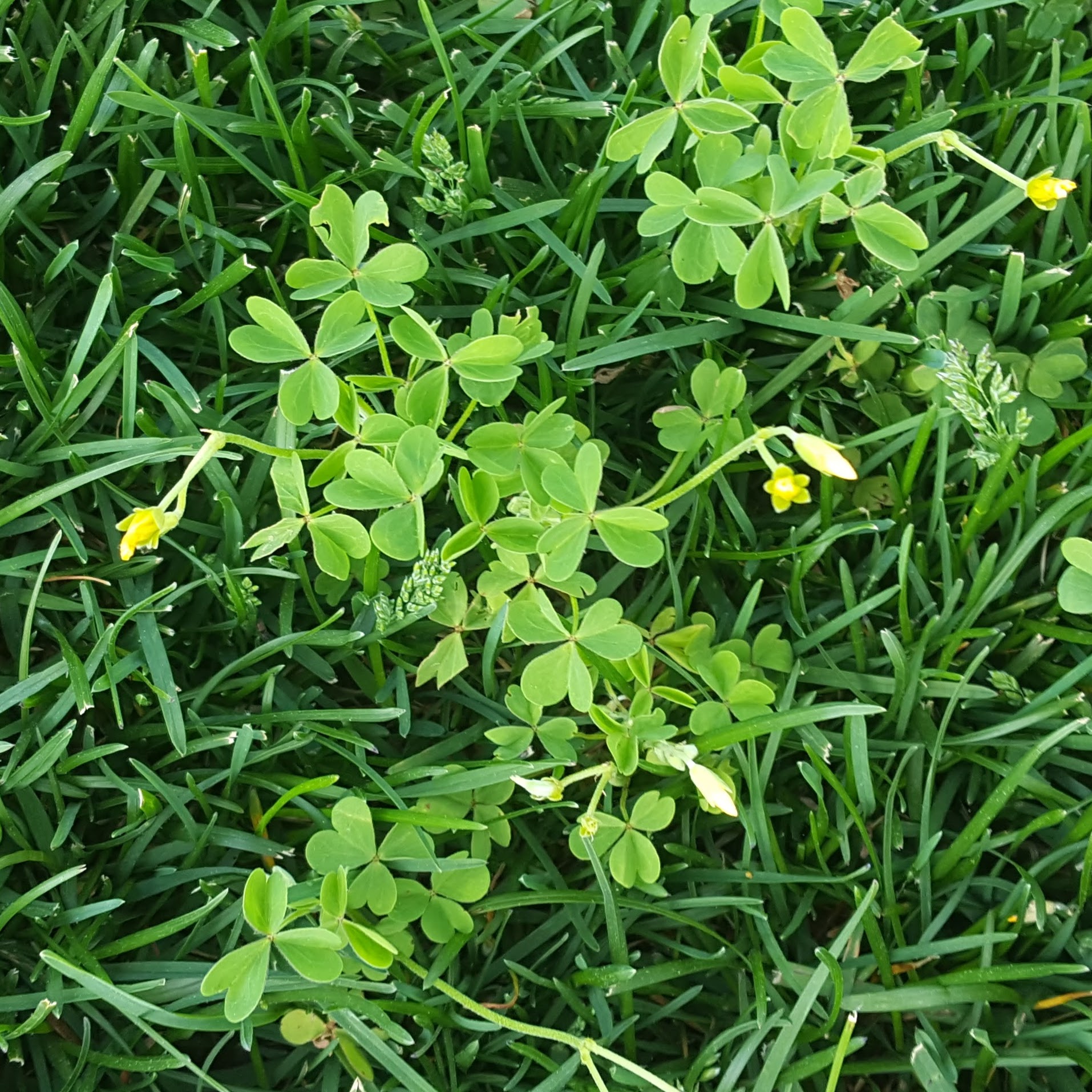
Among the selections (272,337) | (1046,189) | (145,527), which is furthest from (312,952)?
(1046,189)

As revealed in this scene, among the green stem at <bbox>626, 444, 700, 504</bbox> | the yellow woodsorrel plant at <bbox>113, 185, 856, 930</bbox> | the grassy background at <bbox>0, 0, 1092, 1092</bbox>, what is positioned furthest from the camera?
the green stem at <bbox>626, 444, 700, 504</bbox>

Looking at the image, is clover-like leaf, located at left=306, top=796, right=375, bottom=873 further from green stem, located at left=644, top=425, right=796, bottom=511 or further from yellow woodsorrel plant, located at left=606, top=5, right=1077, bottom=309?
yellow woodsorrel plant, located at left=606, top=5, right=1077, bottom=309

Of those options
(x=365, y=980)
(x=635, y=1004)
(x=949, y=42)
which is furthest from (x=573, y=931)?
(x=949, y=42)

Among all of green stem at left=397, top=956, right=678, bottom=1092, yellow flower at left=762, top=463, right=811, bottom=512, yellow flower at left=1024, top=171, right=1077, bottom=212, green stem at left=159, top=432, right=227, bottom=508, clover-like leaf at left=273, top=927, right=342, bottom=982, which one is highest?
yellow flower at left=1024, top=171, right=1077, bottom=212

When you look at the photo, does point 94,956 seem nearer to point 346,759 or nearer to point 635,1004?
point 346,759

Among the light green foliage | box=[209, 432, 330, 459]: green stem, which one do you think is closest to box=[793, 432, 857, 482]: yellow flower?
the light green foliage

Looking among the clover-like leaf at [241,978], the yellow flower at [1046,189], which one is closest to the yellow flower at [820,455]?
the yellow flower at [1046,189]
